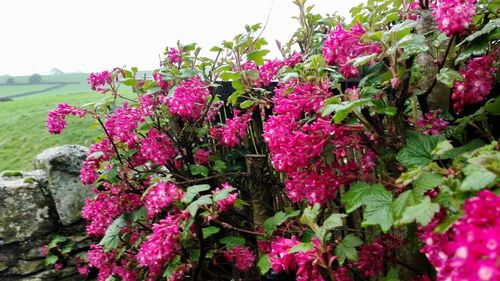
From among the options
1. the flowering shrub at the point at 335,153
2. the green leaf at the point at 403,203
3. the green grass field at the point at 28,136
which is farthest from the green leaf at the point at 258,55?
the green grass field at the point at 28,136

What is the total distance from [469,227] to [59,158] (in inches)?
159

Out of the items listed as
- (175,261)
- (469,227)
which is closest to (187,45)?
(175,261)

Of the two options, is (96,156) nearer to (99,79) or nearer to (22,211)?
(99,79)

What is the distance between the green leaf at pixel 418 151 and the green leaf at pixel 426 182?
23cm

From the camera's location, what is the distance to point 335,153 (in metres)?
1.80

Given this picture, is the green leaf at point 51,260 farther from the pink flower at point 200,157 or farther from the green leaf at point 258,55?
the green leaf at point 258,55

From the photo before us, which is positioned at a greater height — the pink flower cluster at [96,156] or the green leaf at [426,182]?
the green leaf at [426,182]

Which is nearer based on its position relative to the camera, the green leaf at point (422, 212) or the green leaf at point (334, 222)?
the green leaf at point (422, 212)

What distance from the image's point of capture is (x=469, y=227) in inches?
25.2

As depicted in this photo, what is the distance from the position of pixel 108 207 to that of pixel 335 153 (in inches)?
65.7

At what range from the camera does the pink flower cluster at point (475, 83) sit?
1.30 metres

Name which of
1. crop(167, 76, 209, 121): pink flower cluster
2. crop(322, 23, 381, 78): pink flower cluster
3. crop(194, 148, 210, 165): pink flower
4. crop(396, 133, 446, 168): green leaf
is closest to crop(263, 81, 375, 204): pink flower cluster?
crop(322, 23, 381, 78): pink flower cluster

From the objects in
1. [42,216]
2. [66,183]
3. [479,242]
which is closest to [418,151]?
[479,242]

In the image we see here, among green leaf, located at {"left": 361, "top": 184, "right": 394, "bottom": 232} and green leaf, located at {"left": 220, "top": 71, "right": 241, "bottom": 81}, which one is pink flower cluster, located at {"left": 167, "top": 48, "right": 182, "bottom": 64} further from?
green leaf, located at {"left": 361, "top": 184, "right": 394, "bottom": 232}
